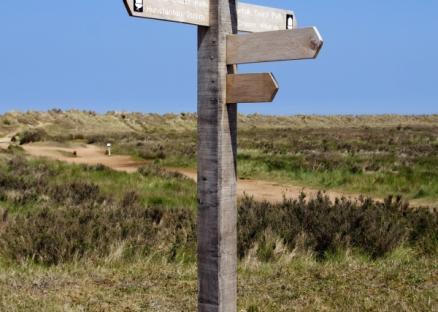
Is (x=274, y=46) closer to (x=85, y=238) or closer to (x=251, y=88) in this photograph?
(x=251, y=88)

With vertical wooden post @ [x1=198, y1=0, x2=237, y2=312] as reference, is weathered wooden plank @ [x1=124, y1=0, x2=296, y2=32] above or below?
above

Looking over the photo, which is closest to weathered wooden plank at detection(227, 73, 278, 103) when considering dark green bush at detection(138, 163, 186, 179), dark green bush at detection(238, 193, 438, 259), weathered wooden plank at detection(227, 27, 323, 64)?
weathered wooden plank at detection(227, 27, 323, 64)

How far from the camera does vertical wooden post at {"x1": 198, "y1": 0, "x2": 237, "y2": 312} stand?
472 centimetres

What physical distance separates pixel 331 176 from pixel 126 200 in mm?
9773

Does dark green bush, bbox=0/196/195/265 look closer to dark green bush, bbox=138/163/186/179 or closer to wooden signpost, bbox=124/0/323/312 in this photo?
wooden signpost, bbox=124/0/323/312

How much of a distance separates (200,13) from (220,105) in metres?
0.68

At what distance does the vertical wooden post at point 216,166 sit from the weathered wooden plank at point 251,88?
0.07m

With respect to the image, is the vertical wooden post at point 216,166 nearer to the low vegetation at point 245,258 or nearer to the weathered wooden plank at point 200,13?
the weathered wooden plank at point 200,13

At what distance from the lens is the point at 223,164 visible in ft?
15.5

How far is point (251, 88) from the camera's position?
4684mm

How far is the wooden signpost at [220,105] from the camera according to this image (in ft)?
15.3

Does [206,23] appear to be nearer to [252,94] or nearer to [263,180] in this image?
[252,94]

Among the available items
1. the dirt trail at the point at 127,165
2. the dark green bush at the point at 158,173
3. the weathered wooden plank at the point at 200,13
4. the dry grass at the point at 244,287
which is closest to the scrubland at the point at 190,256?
the dry grass at the point at 244,287

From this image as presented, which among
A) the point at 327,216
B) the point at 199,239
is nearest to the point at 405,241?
the point at 327,216
